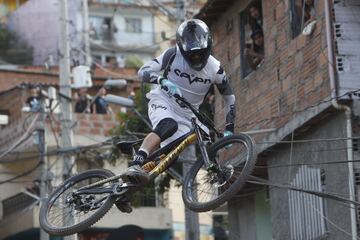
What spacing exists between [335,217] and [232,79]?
524cm

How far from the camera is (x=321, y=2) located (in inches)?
748

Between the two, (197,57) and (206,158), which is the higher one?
(197,57)

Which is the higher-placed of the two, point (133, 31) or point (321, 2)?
point (133, 31)

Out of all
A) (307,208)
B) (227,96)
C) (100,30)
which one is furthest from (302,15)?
(100,30)

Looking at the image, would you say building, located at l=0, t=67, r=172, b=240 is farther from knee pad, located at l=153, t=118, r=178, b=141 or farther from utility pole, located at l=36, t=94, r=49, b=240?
knee pad, located at l=153, t=118, r=178, b=141

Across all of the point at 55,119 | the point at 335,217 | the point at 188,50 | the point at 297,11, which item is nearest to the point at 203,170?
the point at 188,50

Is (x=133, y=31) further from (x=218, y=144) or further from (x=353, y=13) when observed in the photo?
(x=218, y=144)

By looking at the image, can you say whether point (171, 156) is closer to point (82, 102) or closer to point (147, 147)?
point (147, 147)

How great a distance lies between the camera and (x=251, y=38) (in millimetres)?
22062

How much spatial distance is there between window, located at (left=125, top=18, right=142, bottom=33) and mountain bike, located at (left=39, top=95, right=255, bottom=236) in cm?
4979

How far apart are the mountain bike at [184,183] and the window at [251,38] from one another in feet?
20.9

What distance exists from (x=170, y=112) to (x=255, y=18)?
7.76m

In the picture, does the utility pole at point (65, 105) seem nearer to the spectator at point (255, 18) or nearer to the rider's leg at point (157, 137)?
the spectator at point (255, 18)

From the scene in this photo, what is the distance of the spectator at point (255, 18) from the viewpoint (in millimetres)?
21875
